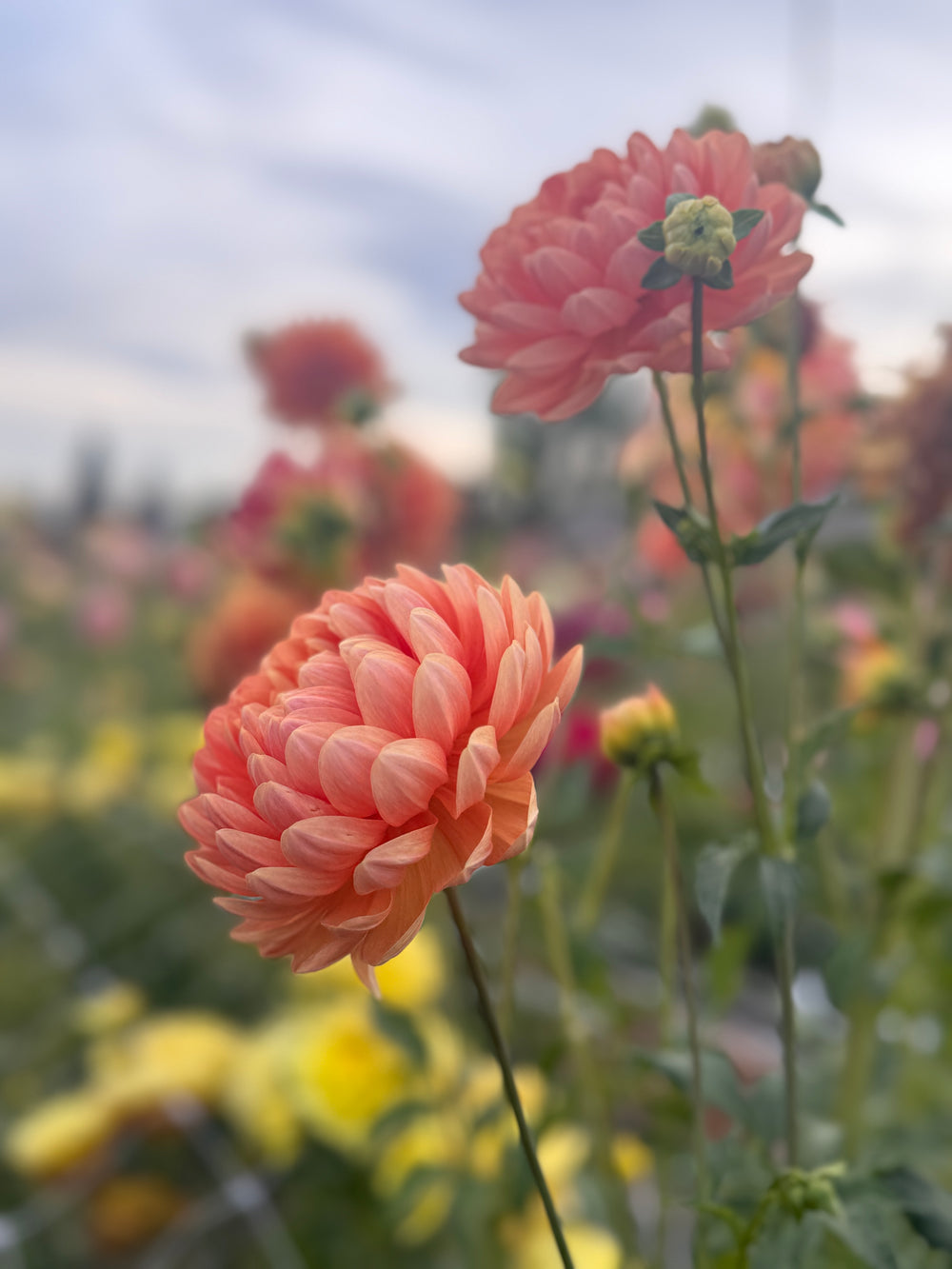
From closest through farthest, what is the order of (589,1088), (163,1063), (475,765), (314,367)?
(475,765) < (589,1088) < (314,367) < (163,1063)

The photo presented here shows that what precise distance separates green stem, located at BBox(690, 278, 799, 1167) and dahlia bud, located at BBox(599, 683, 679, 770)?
0.02 metres

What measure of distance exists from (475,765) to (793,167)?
13 centimetres

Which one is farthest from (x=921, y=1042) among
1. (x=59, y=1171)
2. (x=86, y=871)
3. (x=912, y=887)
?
(x=86, y=871)

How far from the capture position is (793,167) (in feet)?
0.61

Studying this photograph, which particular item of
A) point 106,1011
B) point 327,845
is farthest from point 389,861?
point 106,1011

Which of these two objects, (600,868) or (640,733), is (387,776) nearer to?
(640,733)

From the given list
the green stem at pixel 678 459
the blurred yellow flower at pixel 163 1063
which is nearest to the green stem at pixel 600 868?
the green stem at pixel 678 459

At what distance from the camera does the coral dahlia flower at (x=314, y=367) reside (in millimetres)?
481

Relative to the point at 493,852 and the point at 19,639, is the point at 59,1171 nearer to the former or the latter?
the point at 493,852

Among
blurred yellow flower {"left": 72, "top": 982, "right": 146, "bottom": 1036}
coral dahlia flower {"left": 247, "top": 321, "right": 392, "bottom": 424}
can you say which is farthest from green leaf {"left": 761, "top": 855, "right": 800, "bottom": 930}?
blurred yellow flower {"left": 72, "top": 982, "right": 146, "bottom": 1036}

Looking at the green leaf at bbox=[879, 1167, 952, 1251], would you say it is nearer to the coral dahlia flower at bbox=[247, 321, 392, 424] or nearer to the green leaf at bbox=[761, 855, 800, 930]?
the green leaf at bbox=[761, 855, 800, 930]

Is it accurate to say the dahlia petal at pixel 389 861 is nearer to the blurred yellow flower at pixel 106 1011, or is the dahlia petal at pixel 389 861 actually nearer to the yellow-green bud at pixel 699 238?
the yellow-green bud at pixel 699 238

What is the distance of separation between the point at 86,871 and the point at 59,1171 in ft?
1.50

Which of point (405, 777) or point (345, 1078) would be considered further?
point (345, 1078)
